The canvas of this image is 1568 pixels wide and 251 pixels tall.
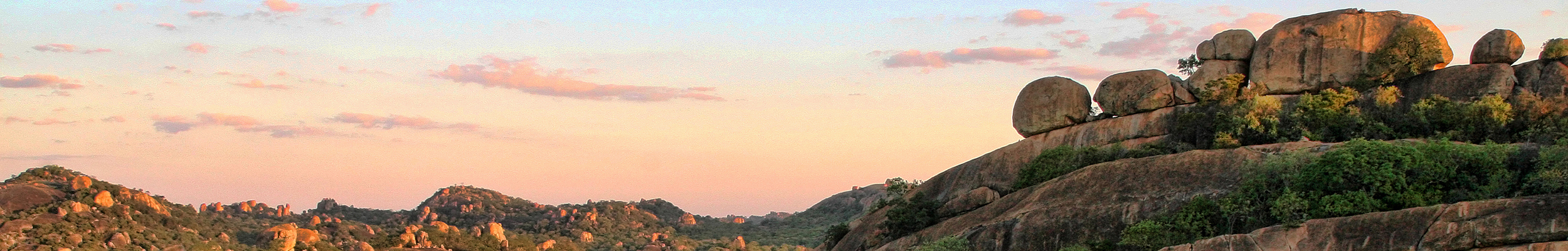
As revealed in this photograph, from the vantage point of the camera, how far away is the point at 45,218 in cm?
9119

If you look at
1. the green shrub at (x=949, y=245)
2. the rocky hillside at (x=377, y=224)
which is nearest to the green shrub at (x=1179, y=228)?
the green shrub at (x=949, y=245)

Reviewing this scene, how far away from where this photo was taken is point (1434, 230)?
30.0m

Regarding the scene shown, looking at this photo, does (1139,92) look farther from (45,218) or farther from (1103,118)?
(45,218)

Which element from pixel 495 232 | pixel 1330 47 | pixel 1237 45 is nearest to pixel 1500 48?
pixel 1330 47

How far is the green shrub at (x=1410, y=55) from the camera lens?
162 feet

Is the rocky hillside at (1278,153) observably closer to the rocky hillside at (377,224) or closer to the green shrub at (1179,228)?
the green shrub at (1179,228)

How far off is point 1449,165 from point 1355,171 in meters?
3.17

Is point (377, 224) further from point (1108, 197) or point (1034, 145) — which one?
point (1108, 197)

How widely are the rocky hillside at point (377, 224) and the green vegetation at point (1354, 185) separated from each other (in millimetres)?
81376

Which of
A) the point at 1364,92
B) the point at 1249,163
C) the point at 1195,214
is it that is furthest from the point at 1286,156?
the point at 1364,92

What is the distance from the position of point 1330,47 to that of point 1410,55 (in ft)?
10.4

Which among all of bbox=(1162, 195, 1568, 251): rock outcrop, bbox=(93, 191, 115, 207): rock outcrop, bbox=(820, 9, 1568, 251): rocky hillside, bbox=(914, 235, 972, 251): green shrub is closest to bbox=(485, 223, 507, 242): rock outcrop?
bbox=(93, 191, 115, 207): rock outcrop

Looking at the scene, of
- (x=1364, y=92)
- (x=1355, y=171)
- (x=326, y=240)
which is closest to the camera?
(x=1355, y=171)

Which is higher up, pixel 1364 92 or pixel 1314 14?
pixel 1314 14
